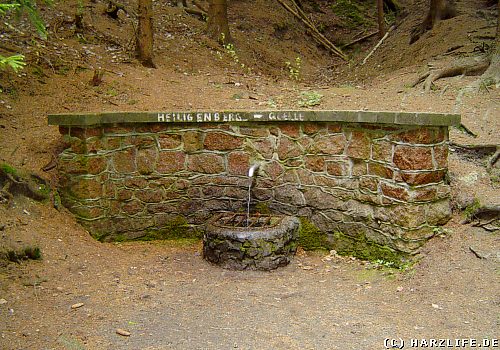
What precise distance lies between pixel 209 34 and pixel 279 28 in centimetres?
462

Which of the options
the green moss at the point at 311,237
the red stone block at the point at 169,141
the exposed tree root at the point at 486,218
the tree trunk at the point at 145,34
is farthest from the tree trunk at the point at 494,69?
the tree trunk at the point at 145,34

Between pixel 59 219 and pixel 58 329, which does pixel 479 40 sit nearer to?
pixel 59 219

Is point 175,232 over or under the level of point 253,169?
under

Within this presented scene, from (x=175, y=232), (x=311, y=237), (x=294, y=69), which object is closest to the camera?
(x=311, y=237)

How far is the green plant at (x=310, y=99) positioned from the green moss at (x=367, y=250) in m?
3.02

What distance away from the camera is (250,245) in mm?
4949

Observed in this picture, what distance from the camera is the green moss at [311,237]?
18.2 feet

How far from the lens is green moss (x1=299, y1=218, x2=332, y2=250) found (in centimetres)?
555

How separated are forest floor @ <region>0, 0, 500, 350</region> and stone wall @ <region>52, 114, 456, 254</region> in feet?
0.86

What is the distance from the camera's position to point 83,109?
268 inches

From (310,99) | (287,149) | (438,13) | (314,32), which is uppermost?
(314,32)

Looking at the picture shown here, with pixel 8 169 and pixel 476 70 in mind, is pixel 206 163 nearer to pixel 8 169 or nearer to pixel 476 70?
pixel 8 169

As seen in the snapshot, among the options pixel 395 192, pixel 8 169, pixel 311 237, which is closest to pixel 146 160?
pixel 8 169

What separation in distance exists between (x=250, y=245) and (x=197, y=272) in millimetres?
616
